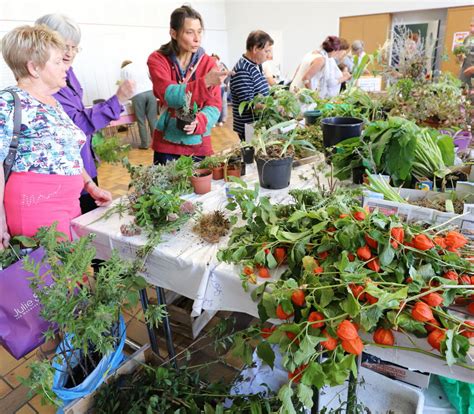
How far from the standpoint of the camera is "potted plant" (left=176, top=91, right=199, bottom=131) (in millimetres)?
1897

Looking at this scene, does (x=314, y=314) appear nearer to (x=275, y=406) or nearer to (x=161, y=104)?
(x=275, y=406)

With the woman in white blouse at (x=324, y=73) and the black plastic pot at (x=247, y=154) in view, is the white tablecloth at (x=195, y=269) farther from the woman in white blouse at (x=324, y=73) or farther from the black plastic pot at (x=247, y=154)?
the woman in white blouse at (x=324, y=73)

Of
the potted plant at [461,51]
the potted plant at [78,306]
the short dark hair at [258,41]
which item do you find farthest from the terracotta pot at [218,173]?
the potted plant at [461,51]

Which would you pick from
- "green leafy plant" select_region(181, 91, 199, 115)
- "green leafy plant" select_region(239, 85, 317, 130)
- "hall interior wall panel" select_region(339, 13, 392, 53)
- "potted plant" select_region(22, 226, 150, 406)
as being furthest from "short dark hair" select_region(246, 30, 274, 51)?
"hall interior wall panel" select_region(339, 13, 392, 53)

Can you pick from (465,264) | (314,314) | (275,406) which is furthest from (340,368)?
(275,406)

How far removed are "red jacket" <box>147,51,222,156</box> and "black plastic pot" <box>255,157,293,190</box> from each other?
58 cm

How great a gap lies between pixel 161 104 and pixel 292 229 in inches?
54.8

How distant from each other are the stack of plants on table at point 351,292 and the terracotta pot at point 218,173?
0.73 meters

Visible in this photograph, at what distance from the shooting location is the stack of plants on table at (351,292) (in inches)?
30.4

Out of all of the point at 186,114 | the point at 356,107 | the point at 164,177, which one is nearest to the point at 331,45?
the point at 356,107

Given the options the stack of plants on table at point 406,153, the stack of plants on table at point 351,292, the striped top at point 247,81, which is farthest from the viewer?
the striped top at point 247,81

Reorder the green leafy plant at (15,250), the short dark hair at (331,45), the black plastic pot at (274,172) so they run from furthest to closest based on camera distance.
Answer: the short dark hair at (331,45)
the black plastic pot at (274,172)
the green leafy plant at (15,250)

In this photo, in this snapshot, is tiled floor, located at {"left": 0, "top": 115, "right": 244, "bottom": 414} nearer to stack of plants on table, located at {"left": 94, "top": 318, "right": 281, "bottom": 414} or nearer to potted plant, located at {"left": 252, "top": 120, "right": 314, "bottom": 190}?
stack of plants on table, located at {"left": 94, "top": 318, "right": 281, "bottom": 414}

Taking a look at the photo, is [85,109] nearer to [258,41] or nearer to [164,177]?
[164,177]
